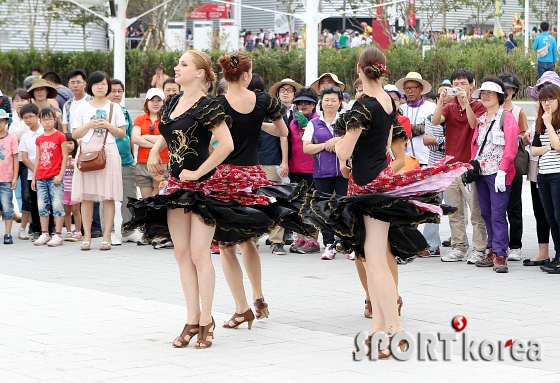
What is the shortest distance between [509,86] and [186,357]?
5.33 metres

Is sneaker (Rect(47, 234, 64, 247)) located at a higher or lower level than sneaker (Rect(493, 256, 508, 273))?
lower

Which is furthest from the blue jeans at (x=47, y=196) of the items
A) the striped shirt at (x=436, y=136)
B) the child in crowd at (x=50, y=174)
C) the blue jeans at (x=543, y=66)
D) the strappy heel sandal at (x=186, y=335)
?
the blue jeans at (x=543, y=66)

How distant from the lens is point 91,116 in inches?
445

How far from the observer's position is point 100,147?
37.0ft

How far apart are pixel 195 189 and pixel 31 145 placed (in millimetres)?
6462

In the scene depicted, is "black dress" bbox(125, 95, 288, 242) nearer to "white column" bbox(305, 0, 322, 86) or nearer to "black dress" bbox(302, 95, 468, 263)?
"black dress" bbox(302, 95, 468, 263)

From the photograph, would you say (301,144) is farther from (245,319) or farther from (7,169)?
(245,319)

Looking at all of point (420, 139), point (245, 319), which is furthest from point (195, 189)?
point (420, 139)

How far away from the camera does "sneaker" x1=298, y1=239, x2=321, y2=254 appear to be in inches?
441

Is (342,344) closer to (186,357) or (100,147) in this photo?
(186,357)

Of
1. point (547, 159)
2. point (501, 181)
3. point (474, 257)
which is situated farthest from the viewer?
point (474, 257)

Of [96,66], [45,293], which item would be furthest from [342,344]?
[96,66]

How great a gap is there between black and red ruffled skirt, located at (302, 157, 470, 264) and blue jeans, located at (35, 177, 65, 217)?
5996 millimetres

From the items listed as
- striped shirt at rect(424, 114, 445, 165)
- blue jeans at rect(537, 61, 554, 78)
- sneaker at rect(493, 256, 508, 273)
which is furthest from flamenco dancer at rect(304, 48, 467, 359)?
blue jeans at rect(537, 61, 554, 78)
